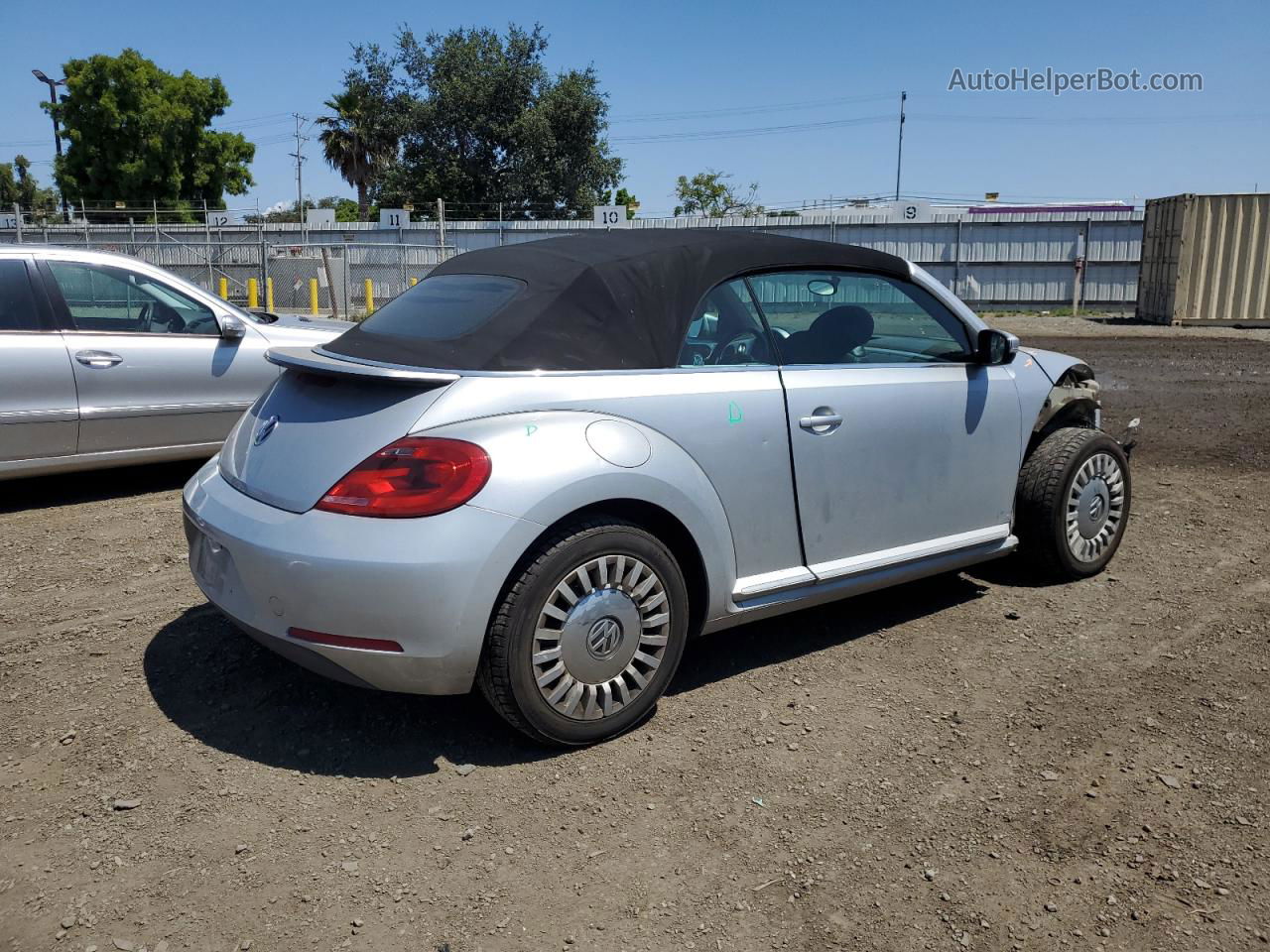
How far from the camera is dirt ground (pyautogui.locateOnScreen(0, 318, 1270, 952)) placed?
8.25ft

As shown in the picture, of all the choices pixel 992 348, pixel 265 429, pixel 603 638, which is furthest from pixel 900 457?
pixel 265 429

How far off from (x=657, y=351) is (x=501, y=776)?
149 cm

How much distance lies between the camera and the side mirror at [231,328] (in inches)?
266

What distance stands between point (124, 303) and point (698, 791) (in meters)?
5.31

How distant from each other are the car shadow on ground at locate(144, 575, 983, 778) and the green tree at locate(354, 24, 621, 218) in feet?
142

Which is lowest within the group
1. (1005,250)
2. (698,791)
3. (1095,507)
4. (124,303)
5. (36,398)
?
(698,791)

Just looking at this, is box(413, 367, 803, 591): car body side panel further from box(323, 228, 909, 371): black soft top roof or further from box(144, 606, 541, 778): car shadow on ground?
box(144, 606, 541, 778): car shadow on ground

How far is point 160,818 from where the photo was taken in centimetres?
291

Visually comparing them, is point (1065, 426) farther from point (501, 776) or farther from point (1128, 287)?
point (1128, 287)

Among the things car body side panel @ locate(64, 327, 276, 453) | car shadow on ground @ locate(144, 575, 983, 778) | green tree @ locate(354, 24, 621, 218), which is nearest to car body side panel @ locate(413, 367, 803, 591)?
car shadow on ground @ locate(144, 575, 983, 778)

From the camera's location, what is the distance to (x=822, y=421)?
3.78 m

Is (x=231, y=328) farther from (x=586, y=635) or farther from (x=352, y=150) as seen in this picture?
(x=352, y=150)

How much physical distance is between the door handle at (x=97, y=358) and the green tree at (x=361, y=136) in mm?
45998

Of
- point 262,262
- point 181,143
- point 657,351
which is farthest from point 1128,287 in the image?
point 181,143
